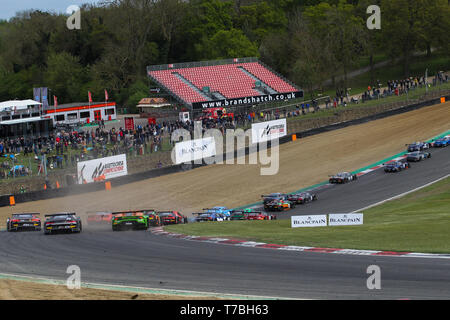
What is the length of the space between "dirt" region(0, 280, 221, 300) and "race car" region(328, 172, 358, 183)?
3055cm

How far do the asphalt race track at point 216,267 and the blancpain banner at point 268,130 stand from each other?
28989mm

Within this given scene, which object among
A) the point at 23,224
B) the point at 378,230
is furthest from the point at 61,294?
the point at 23,224

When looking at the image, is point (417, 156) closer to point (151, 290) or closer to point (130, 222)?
point (130, 222)

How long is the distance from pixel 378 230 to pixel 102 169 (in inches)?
1001

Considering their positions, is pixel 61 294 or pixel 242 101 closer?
pixel 61 294

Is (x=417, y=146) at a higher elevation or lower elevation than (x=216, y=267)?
higher

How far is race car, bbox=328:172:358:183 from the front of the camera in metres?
43.8

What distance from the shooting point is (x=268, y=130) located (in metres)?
55.9

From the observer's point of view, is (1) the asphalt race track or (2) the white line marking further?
(1) the asphalt race track

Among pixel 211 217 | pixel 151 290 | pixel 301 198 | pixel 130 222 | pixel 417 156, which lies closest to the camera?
pixel 151 290

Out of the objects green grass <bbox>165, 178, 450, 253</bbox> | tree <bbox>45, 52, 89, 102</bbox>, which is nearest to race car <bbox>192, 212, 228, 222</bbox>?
green grass <bbox>165, 178, 450, 253</bbox>

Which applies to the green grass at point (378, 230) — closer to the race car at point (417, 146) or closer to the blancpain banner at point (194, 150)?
the race car at point (417, 146)

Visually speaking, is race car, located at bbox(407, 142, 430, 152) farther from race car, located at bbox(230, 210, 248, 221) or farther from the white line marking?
the white line marking

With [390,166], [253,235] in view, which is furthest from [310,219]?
[390,166]
